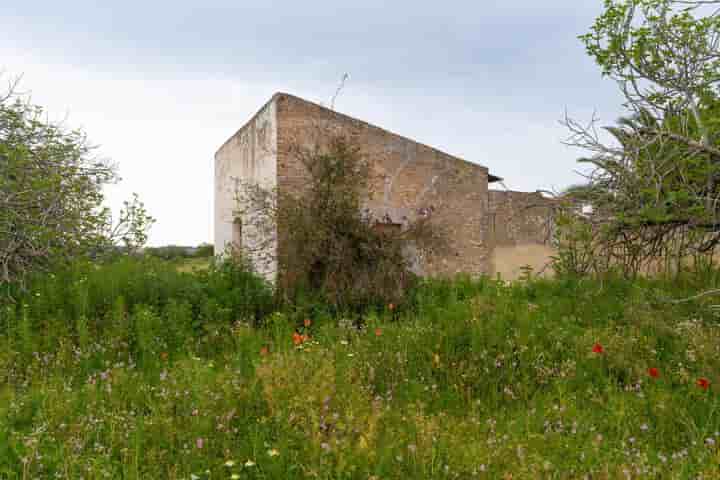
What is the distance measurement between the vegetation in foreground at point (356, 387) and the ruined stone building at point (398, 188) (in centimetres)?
287

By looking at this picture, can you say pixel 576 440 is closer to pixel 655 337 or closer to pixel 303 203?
pixel 655 337

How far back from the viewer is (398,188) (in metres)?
10.9

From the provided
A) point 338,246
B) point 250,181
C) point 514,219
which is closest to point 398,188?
point 250,181

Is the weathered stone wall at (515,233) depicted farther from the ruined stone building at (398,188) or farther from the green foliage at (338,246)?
the green foliage at (338,246)

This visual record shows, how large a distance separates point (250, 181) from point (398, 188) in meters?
3.25

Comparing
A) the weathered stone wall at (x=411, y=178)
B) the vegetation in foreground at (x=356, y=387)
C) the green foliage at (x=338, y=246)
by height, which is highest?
the weathered stone wall at (x=411, y=178)

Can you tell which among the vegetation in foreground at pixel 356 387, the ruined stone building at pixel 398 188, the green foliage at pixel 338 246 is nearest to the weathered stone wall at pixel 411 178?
the ruined stone building at pixel 398 188

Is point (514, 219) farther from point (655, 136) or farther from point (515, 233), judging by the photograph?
point (655, 136)

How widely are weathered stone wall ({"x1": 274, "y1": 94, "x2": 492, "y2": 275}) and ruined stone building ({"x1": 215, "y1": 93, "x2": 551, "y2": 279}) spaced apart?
19 millimetres

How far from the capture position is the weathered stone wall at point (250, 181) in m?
8.94

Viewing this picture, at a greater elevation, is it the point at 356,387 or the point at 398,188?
the point at 398,188

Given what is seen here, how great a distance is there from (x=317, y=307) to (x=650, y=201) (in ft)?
13.9

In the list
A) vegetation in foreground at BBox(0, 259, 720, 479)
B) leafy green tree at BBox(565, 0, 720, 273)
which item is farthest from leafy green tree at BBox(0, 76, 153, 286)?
leafy green tree at BBox(565, 0, 720, 273)

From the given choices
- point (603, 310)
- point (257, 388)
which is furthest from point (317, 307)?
point (603, 310)
